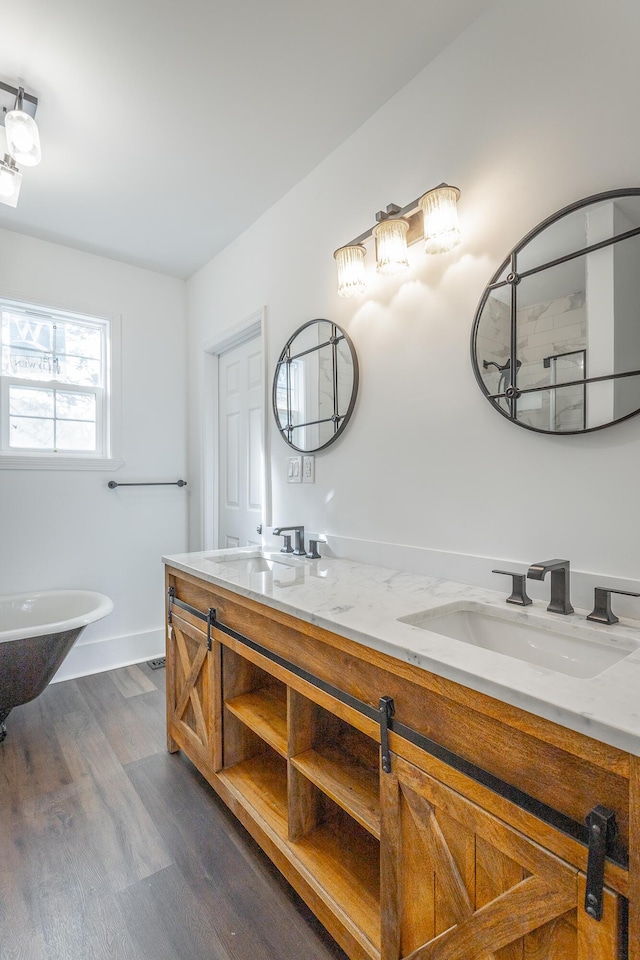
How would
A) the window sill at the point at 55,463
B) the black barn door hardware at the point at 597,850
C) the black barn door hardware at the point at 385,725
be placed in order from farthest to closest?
the window sill at the point at 55,463, the black barn door hardware at the point at 385,725, the black barn door hardware at the point at 597,850

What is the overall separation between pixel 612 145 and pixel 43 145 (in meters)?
2.18

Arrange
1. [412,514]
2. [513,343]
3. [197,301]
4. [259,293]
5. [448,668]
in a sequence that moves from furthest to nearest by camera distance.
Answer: [197,301]
[259,293]
[412,514]
[513,343]
[448,668]

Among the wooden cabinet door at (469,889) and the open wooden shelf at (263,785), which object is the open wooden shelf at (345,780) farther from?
the open wooden shelf at (263,785)

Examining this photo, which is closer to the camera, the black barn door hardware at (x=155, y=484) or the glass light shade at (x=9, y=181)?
the glass light shade at (x=9, y=181)

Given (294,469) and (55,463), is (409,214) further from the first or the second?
(55,463)

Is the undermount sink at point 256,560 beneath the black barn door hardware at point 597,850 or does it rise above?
above

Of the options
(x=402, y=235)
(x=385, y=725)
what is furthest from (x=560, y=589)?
(x=402, y=235)

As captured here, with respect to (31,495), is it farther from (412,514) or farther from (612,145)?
(612,145)

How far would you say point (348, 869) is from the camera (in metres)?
1.18

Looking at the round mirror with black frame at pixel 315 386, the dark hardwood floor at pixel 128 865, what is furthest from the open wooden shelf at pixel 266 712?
the round mirror with black frame at pixel 315 386

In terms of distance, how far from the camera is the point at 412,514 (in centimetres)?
166

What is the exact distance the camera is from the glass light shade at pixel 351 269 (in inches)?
70.4

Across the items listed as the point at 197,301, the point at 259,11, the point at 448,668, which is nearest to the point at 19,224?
the point at 197,301

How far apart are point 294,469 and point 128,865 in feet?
5.09
